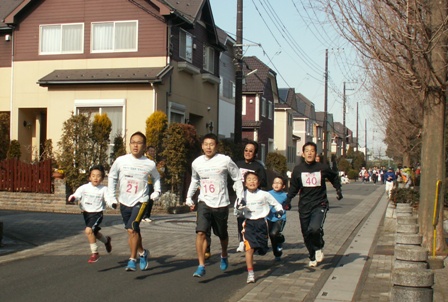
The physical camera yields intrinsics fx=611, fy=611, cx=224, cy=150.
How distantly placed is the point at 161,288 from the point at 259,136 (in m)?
35.3

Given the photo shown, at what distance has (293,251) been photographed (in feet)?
36.8

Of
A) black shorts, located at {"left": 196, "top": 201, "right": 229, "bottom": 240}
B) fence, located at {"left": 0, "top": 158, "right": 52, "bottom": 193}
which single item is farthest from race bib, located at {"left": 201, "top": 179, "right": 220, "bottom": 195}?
fence, located at {"left": 0, "top": 158, "right": 52, "bottom": 193}

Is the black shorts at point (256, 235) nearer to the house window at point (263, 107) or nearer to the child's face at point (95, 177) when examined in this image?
the child's face at point (95, 177)

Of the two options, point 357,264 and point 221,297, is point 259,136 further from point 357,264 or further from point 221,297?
point 221,297

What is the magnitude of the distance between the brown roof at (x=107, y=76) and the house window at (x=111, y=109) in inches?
30.2

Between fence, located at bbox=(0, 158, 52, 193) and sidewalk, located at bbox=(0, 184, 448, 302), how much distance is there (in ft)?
9.28

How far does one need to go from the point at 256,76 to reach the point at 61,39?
2095cm

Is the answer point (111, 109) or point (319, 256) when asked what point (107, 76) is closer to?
point (111, 109)

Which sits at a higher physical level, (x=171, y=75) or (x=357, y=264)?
(x=171, y=75)

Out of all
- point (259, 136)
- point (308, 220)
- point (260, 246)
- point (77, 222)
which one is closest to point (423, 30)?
point (308, 220)

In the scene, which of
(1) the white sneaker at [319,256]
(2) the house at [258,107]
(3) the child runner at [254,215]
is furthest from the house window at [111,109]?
(2) the house at [258,107]

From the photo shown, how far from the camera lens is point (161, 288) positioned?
775cm

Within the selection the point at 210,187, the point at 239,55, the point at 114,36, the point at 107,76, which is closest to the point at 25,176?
the point at 107,76

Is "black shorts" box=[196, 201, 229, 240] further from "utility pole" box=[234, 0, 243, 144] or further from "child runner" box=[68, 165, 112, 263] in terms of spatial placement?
"utility pole" box=[234, 0, 243, 144]
